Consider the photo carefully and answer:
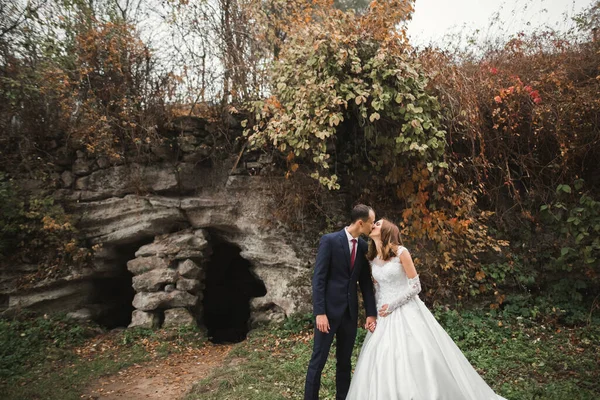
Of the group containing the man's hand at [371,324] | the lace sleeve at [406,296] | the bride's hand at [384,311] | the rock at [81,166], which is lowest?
the man's hand at [371,324]

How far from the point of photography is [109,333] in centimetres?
769

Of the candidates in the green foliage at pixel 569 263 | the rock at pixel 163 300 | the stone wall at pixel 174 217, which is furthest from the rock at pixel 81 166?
the green foliage at pixel 569 263

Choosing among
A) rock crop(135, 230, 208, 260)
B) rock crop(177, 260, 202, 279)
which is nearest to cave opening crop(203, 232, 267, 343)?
rock crop(135, 230, 208, 260)

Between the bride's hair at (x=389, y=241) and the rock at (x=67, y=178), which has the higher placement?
the rock at (x=67, y=178)

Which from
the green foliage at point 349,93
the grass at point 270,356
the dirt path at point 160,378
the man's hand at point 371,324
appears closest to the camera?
the man's hand at point 371,324

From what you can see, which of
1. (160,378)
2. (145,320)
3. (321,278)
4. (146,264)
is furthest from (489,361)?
(146,264)

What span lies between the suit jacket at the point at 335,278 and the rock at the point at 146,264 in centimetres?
498

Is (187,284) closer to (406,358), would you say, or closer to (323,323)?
(323,323)

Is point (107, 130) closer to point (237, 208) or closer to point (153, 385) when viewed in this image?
point (237, 208)

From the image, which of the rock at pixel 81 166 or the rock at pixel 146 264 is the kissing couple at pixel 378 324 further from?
the rock at pixel 81 166

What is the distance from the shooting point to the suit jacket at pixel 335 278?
4000 millimetres

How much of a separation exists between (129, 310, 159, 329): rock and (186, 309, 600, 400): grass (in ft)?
6.39

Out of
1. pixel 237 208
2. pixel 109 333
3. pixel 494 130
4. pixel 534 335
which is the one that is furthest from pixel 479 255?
pixel 109 333

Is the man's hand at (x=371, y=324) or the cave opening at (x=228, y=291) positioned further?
the cave opening at (x=228, y=291)
